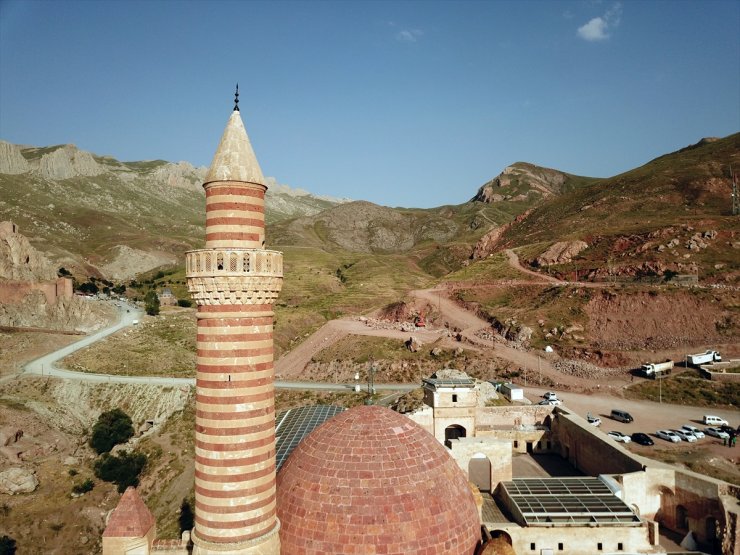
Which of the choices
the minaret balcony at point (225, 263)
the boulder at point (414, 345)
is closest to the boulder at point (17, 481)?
the minaret balcony at point (225, 263)

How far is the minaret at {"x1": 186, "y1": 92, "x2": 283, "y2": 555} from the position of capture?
13.0 meters

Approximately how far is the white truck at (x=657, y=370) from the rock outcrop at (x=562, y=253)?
3828 cm

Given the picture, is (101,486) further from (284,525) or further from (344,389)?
(284,525)

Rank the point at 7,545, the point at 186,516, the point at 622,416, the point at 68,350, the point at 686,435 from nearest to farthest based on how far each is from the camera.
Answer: the point at 7,545, the point at 186,516, the point at 686,435, the point at 622,416, the point at 68,350

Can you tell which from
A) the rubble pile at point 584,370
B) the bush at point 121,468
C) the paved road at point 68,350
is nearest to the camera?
the bush at point 121,468

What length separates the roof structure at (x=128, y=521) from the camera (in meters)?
14.1

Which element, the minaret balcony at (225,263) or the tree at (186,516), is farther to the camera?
the tree at (186,516)

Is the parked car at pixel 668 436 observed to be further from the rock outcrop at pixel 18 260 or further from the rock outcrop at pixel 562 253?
the rock outcrop at pixel 18 260

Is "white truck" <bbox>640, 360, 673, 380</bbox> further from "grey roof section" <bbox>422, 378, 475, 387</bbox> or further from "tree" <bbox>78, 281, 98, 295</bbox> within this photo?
"tree" <bbox>78, 281, 98, 295</bbox>

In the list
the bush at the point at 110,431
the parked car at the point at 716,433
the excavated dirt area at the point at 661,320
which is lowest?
the bush at the point at 110,431

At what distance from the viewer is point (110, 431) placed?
1827 inches

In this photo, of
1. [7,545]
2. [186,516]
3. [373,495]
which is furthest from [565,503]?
[7,545]

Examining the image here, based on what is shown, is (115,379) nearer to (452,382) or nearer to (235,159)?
(452,382)

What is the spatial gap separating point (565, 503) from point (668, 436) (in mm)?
23959
